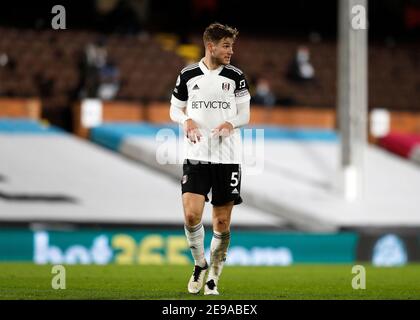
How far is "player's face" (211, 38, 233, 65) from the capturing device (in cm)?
852

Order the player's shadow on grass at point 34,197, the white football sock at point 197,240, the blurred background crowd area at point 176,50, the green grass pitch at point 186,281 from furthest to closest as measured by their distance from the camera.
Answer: the blurred background crowd area at point 176,50, the player's shadow on grass at point 34,197, the green grass pitch at point 186,281, the white football sock at point 197,240

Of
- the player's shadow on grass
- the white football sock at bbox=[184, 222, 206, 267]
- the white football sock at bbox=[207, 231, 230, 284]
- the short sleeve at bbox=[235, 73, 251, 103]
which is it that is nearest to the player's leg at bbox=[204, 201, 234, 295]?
the white football sock at bbox=[207, 231, 230, 284]

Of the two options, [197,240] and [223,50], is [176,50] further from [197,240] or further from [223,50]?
[223,50]

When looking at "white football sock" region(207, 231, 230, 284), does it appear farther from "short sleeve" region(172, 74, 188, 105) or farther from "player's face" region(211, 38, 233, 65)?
"player's face" region(211, 38, 233, 65)

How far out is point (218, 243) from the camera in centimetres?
898

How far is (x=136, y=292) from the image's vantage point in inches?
368

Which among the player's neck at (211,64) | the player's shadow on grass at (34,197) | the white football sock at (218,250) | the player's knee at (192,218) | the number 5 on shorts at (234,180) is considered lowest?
the white football sock at (218,250)

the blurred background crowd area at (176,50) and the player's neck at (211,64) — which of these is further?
the blurred background crowd area at (176,50)

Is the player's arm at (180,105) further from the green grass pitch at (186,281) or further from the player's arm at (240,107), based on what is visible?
the green grass pitch at (186,281)

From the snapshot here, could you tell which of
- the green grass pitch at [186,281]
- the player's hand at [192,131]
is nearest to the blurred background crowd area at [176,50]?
the green grass pitch at [186,281]

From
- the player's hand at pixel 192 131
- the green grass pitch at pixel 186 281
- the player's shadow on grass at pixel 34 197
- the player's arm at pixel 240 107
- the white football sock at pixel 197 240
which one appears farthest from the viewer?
the player's shadow on grass at pixel 34 197

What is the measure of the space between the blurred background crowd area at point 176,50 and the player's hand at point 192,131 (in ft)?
43.4

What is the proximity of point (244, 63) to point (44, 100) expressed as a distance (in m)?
4.60

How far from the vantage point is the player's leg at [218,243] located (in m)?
8.91
